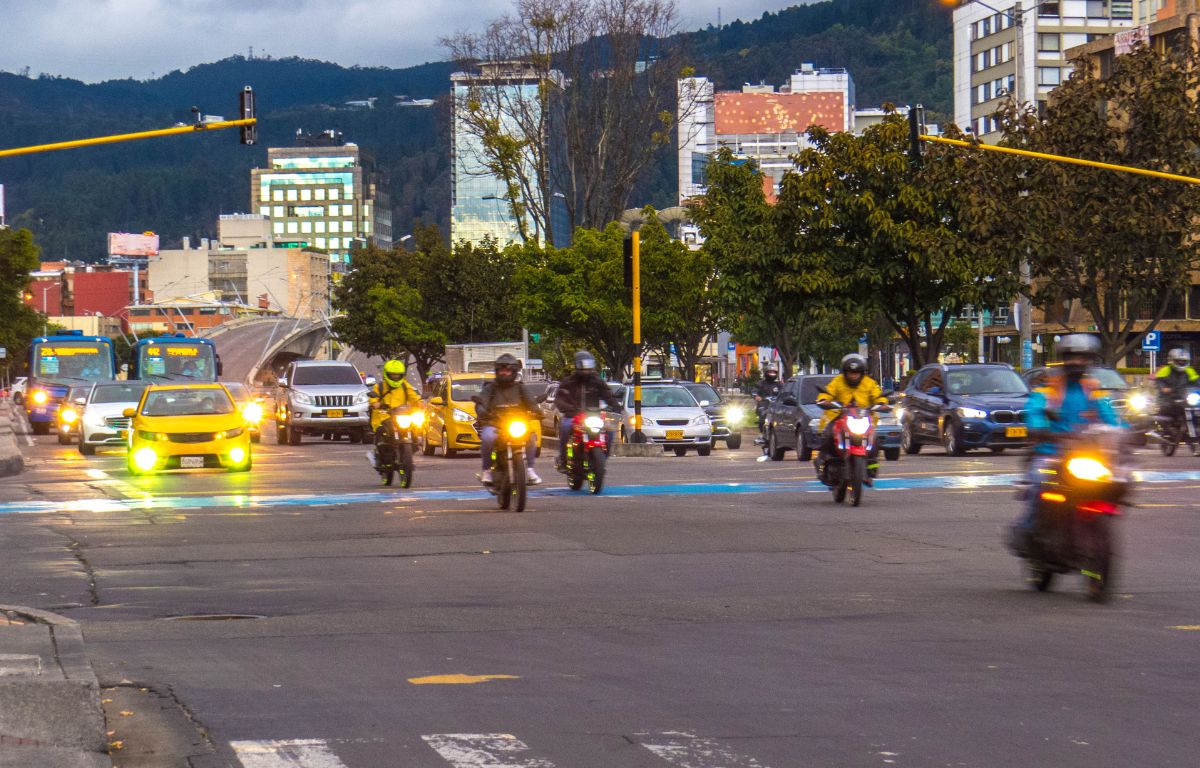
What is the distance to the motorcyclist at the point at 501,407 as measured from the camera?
796 inches

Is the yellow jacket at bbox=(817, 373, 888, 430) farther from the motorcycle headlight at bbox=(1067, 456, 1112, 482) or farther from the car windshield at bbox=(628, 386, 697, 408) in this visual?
the car windshield at bbox=(628, 386, 697, 408)

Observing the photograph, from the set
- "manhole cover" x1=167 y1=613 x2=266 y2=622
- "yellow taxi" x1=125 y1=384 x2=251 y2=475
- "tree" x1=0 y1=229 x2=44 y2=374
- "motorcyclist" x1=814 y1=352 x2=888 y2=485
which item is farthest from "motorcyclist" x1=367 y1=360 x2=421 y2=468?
"tree" x1=0 y1=229 x2=44 y2=374

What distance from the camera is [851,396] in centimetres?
2008

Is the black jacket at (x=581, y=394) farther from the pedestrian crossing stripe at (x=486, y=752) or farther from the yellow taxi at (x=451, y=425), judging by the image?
the pedestrian crossing stripe at (x=486, y=752)

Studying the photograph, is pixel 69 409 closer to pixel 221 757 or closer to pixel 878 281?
pixel 878 281

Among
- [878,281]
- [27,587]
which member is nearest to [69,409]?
[878,281]

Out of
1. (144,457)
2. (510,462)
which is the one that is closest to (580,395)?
(510,462)

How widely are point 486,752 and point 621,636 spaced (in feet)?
10.3

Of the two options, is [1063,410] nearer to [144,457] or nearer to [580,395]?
[580,395]

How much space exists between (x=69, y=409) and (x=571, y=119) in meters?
16.3

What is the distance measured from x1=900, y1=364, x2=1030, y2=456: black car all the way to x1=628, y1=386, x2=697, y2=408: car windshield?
17.1ft

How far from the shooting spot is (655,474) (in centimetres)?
2723

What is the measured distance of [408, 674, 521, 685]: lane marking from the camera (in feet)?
27.8

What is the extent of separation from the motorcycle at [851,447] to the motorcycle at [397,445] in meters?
6.30
